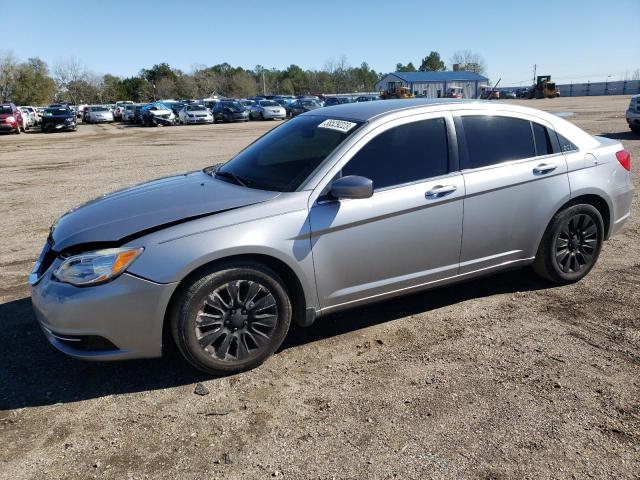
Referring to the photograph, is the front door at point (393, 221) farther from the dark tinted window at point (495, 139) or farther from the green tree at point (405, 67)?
the green tree at point (405, 67)

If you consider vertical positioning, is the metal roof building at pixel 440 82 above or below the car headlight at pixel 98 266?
above

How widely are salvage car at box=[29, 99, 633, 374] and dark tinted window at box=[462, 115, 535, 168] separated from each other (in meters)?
0.01

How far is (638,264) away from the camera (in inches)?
209

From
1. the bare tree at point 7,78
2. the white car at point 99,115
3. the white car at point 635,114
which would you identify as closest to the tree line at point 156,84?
the bare tree at point 7,78

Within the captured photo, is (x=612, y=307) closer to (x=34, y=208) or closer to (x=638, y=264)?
(x=638, y=264)

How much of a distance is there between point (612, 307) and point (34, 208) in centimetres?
873

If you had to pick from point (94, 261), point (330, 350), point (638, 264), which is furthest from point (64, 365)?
point (638, 264)

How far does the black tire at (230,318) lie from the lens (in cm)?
327

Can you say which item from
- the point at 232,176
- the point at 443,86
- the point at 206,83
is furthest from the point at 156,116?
the point at 206,83

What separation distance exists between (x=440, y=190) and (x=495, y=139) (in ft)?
2.61

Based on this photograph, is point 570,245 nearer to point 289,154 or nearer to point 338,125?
point 338,125

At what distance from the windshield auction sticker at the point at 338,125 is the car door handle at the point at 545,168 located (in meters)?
1.63

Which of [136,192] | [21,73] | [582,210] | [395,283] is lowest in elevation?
[395,283]

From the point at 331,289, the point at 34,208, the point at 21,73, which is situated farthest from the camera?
the point at 21,73
